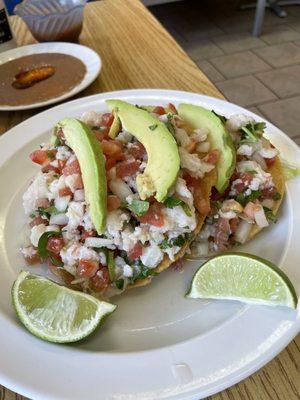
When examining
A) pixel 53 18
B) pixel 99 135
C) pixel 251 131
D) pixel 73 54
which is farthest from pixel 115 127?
pixel 53 18

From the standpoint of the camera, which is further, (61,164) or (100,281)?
(61,164)

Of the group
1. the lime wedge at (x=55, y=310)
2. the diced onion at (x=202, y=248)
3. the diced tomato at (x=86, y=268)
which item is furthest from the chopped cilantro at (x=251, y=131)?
the lime wedge at (x=55, y=310)

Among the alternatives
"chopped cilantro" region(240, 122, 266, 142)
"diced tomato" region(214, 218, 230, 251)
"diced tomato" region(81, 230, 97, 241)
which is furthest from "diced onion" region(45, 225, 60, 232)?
"chopped cilantro" region(240, 122, 266, 142)

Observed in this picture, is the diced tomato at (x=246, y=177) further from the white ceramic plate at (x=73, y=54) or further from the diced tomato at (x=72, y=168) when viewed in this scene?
the white ceramic plate at (x=73, y=54)

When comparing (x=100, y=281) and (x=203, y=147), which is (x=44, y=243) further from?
(x=203, y=147)

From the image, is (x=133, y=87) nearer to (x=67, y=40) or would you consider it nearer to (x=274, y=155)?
(x=67, y=40)
